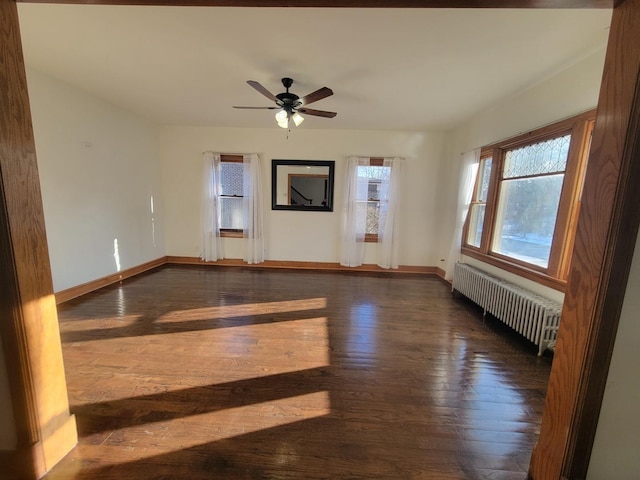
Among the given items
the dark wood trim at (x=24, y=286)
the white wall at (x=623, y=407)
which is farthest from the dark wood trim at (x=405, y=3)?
the white wall at (x=623, y=407)

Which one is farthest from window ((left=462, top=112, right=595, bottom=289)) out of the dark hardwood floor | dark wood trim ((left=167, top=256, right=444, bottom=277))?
dark wood trim ((left=167, top=256, right=444, bottom=277))

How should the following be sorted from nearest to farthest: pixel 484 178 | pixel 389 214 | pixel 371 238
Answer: pixel 484 178 < pixel 389 214 < pixel 371 238

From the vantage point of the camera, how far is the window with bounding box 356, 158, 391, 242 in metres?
4.94

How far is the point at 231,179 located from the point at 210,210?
2.35ft

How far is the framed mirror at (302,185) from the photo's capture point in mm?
5043

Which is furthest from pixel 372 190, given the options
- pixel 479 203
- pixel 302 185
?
pixel 479 203

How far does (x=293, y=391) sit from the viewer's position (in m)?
1.86

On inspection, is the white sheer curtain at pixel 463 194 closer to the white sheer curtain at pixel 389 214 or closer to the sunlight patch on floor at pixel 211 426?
the white sheer curtain at pixel 389 214

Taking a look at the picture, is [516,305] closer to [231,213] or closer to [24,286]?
[24,286]

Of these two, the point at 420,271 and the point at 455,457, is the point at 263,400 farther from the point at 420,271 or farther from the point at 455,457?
the point at 420,271

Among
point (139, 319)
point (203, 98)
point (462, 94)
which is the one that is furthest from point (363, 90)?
point (139, 319)

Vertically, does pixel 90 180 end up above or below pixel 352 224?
above

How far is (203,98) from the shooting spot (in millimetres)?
3498

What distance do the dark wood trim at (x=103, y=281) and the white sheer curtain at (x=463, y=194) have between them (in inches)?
205
